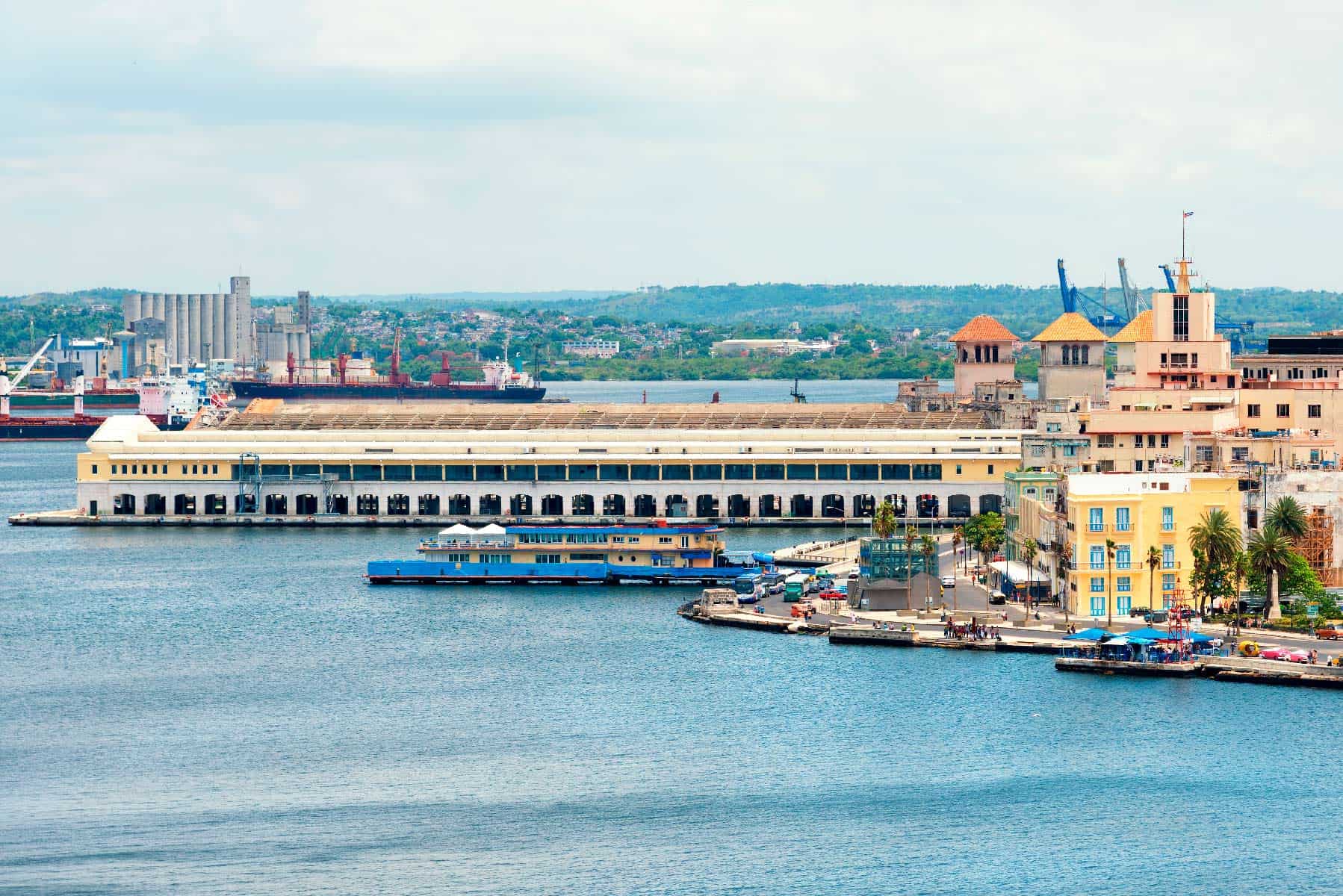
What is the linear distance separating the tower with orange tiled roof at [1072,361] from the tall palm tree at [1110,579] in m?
57.8

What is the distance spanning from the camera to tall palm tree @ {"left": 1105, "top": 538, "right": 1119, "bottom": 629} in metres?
73.2

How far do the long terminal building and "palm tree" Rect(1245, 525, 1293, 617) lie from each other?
40.6 meters

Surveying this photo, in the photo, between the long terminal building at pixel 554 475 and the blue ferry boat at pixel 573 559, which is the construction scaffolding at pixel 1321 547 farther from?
the long terminal building at pixel 554 475

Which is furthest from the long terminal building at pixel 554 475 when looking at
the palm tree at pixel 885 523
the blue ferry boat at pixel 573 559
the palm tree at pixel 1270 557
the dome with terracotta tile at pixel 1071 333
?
the palm tree at pixel 1270 557

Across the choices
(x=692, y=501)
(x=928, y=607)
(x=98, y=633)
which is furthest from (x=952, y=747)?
(x=692, y=501)

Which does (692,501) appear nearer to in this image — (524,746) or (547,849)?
(524,746)

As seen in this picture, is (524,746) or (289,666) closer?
(524,746)

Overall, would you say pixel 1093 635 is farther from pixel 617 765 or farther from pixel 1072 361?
pixel 1072 361

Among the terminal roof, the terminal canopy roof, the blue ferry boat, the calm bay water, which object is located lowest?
the calm bay water

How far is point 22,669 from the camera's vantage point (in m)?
71.0

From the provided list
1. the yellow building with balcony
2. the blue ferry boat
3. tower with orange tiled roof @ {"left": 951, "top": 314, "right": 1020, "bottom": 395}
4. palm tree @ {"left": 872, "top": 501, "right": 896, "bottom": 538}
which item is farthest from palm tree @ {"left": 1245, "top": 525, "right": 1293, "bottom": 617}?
tower with orange tiled roof @ {"left": 951, "top": 314, "right": 1020, "bottom": 395}

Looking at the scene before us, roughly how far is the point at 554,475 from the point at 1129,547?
160ft

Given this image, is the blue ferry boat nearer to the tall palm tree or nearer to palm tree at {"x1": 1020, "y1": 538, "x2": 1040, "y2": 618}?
palm tree at {"x1": 1020, "y1": 538, "x2": 1040, "y2": 618}

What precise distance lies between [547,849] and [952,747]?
12.5m
